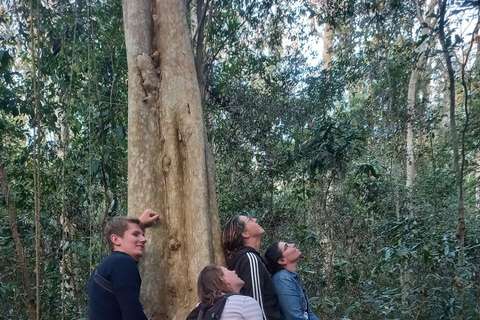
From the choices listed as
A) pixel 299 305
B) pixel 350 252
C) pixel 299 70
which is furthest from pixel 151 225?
pixel 299 70

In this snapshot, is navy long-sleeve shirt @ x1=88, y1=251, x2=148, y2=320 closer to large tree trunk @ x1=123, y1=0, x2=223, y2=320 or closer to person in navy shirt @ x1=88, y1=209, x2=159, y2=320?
person in navy shirt @ x1=88, y1=209, x2=159, y2=320

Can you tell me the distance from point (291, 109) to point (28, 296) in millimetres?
4644

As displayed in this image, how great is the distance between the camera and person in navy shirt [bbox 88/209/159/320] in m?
2.21

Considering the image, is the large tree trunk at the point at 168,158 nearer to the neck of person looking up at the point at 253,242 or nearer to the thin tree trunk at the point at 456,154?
the neck of person looking up at the point at 253,242

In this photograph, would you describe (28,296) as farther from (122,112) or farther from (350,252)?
(350,252)

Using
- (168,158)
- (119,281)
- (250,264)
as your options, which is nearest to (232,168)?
(168,158)

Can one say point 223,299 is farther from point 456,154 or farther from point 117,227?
point 456,154

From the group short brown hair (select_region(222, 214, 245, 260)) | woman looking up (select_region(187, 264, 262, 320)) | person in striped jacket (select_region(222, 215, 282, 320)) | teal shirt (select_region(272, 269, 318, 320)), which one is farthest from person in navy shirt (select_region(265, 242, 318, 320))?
woman looking up (select_region(187, 264, 262, 320))

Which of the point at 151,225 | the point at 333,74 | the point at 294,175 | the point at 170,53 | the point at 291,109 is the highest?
the point at 333,74

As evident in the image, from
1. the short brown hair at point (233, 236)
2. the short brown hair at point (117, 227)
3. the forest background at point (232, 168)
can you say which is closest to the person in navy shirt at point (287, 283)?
the short brown hair at point (233, 236)

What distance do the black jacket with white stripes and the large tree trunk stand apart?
0.37 meters

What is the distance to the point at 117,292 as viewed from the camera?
2.22 meters

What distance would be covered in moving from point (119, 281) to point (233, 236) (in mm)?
972

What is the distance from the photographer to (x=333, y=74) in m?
8.50
